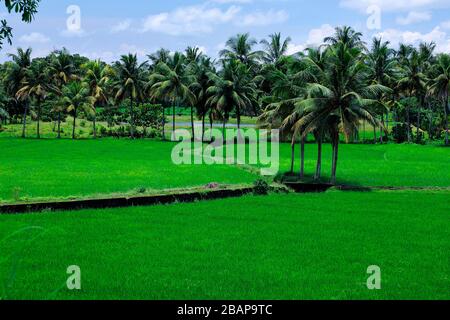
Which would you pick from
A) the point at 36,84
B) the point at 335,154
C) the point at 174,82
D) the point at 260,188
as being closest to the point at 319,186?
the point at 335,154

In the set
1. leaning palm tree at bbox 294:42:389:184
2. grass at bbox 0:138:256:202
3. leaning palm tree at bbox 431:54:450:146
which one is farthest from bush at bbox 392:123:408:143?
leaning palm tree at bbox 294:42:389:184

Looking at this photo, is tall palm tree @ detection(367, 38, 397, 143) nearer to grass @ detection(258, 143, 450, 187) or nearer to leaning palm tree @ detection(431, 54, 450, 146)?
leaning palm tree @ detection(431, 54, 450, 146)

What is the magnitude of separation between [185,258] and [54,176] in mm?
18116

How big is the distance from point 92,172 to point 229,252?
19304mm

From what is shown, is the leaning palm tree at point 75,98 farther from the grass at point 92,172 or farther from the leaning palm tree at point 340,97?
the leaning palm tree at point 340,97

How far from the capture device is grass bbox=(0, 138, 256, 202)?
2453cm

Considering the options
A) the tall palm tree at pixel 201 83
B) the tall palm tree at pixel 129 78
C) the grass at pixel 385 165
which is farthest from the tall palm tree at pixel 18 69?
the grass at pixel 385 165

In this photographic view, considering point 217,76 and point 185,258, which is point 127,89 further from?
point 185,258

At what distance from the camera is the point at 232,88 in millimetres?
53094

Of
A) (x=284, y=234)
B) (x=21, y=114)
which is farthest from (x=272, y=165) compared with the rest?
(x=21, y=114)

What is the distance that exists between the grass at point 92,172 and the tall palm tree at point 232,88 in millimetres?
7209

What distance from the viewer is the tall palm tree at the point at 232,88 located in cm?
5275

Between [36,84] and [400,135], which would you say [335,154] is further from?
[36,84]

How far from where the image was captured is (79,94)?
6081 centimetres
